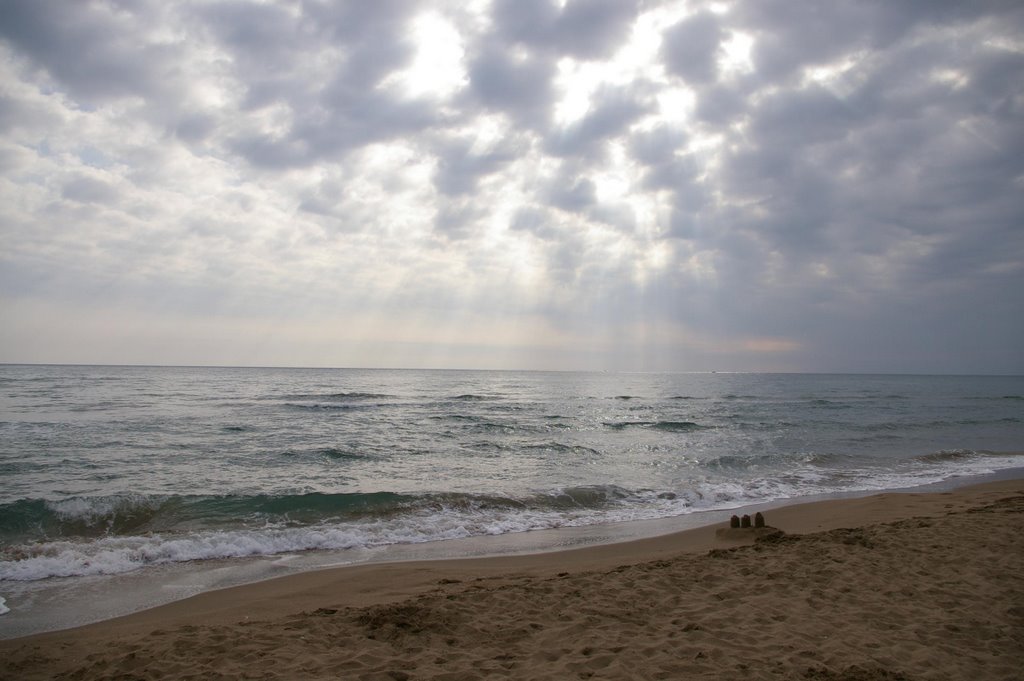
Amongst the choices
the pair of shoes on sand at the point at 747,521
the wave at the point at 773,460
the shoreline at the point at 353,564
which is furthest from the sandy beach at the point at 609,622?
the wave at the point at 773,460

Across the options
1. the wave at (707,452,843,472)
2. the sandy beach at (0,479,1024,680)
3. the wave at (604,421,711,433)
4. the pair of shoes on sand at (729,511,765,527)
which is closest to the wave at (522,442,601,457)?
the wave at (707,452,843,472)

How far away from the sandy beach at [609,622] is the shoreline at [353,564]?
0.49 feet

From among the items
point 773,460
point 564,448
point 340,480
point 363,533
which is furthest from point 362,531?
point 773,460

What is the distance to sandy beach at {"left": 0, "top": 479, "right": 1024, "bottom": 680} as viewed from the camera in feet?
14.7

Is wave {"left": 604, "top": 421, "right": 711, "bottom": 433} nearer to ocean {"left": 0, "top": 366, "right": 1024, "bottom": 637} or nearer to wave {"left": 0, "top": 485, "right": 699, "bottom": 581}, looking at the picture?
ocean {"left": 0, "top": 366, "right": 1024, "bottom": 637}

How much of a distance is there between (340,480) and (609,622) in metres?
10.7

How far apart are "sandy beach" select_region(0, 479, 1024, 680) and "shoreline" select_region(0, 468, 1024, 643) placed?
149 mm

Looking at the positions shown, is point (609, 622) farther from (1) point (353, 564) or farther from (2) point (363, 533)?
(2) point (363, 533)

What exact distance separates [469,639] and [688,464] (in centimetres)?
1494

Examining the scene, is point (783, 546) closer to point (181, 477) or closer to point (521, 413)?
point (181, 477)

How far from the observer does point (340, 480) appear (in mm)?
14320

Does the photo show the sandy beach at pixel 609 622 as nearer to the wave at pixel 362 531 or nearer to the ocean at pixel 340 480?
the ocean at pixel 340 480

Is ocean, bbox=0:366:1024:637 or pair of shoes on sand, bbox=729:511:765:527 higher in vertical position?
pair of shoes on sand, bbox=729:511:765:527

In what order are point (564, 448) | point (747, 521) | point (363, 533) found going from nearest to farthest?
point (747, 521)
point (363, 533)
point (564, 448)
